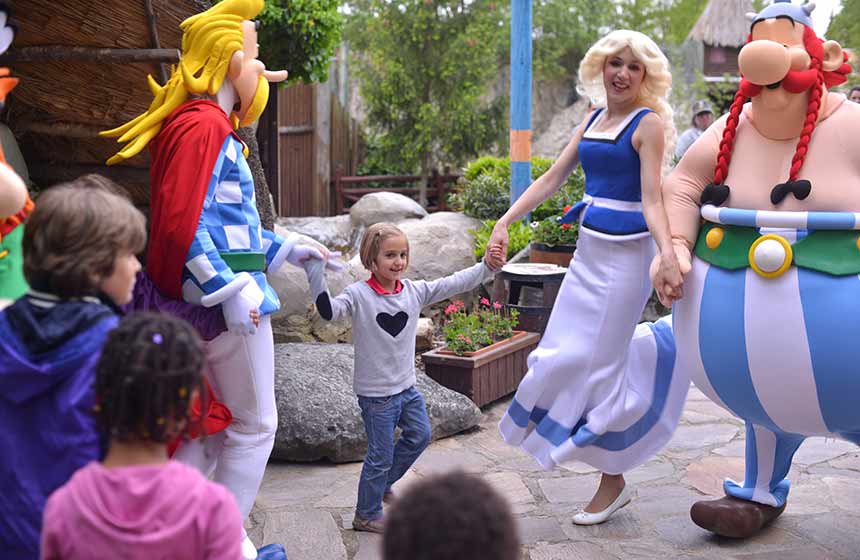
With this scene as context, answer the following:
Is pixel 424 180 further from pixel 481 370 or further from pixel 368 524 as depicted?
pixel 368 524

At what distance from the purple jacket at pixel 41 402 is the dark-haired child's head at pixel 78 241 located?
0.14 feet

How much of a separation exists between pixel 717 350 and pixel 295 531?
170cm

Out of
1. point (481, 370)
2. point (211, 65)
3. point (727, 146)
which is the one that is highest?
point (211, 65)

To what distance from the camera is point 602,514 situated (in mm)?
3840

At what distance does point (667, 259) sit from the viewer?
3219 mm

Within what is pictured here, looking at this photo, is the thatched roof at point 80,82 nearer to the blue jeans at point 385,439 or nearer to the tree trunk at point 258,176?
the tree trunk at point 258,176

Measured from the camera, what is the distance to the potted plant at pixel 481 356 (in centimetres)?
546

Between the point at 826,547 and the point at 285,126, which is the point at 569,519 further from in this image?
the point at 285,126

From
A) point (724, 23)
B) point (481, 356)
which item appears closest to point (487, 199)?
point (481, 356)

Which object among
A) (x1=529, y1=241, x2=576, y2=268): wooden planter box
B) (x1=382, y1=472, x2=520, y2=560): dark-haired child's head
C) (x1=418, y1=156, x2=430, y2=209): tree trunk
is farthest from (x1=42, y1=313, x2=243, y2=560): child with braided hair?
(x1=418, y1=156, x2=430, y2=209): tree trunk

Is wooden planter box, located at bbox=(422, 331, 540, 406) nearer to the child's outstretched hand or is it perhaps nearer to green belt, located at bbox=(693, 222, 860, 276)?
the child's outstretched hand

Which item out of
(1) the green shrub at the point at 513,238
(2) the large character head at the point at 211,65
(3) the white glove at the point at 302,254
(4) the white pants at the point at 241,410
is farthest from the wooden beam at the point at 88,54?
(1) the green shrub at the point at 513,238

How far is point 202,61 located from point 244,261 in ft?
2.15

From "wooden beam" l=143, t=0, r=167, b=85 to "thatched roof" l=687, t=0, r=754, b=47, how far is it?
→ 17.9 meters
